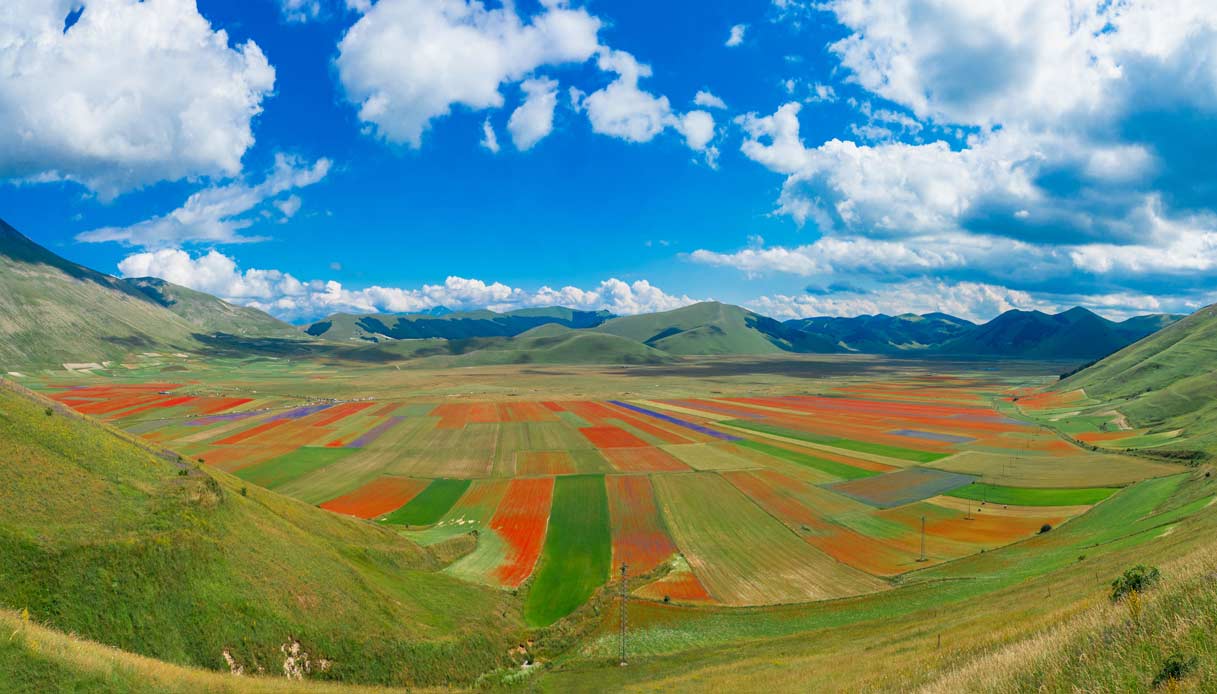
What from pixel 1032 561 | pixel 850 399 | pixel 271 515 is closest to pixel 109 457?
pixel 271 515

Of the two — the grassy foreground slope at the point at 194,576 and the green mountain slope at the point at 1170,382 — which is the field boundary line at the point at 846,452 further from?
the grassy foreground slope at the point at 194,576

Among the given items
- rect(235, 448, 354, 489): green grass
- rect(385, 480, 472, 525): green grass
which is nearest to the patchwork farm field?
rect(385, 480, 472, 525): green grass

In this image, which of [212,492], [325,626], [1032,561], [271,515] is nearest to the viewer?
[325,626]

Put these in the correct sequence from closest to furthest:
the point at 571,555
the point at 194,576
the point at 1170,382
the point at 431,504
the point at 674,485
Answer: the point at 194,576 < the point at 571,555 < the point at 431,504 < the point at 674,485 < the point at 1170,382

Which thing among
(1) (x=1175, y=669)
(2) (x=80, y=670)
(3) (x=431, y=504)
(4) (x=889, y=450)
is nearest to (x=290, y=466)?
(3) (x=431, y=504)

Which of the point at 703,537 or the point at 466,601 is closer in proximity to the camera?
the point at 466,601

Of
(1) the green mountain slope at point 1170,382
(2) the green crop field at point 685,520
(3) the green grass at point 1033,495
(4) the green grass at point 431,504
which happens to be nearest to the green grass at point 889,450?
(2) the green crop field at point 685,520

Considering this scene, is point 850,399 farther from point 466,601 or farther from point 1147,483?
point 466,601

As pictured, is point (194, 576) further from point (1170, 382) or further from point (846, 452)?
point (1170, 382)
